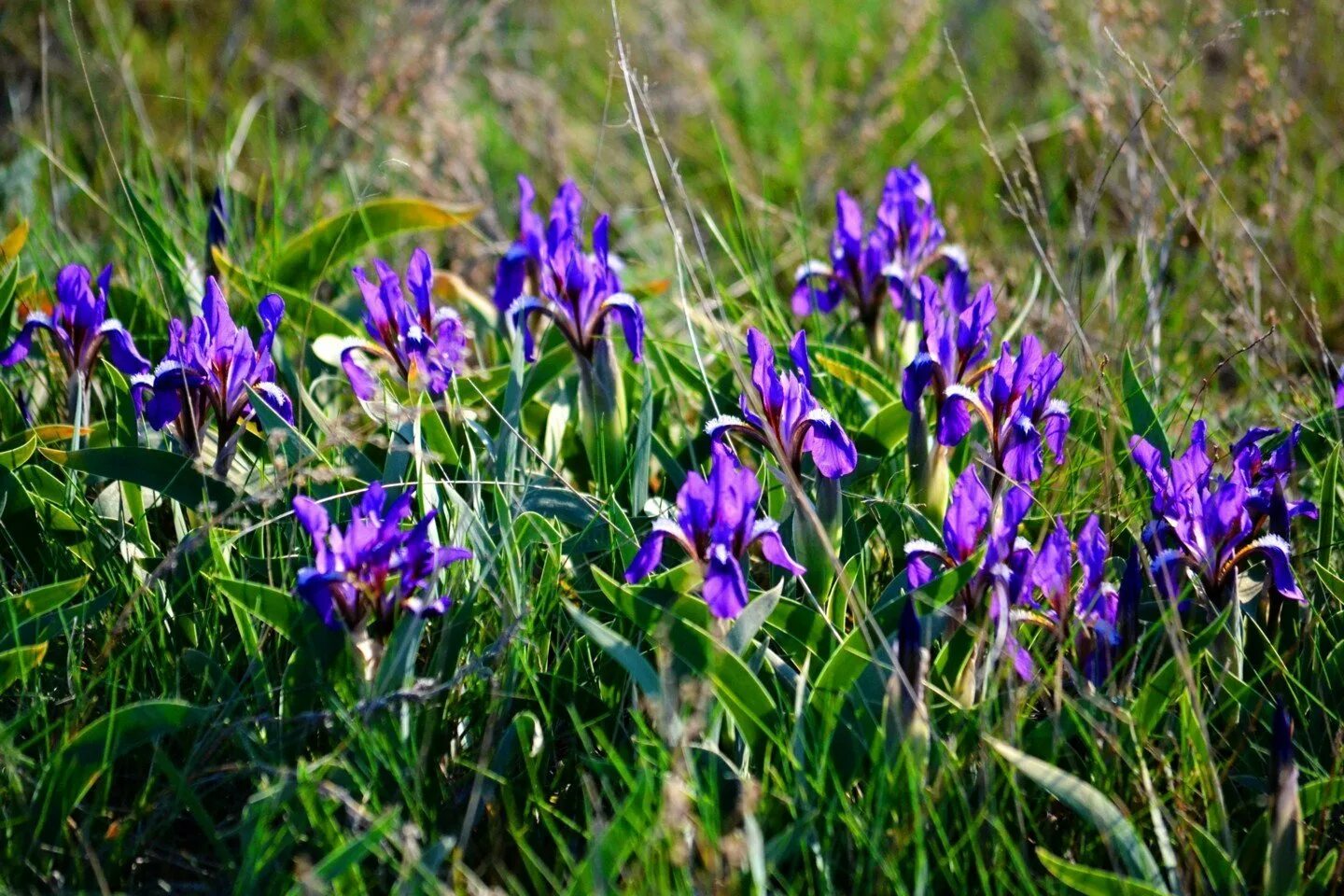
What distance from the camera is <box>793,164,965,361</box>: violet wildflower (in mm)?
2258

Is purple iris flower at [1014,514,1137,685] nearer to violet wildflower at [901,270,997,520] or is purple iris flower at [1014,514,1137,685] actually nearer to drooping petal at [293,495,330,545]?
violet wildflower at [901,270,997,520]

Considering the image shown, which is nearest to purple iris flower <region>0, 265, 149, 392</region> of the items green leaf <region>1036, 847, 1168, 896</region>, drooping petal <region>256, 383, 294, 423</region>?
drooping petal <region>256, 383, 294, 423</region>

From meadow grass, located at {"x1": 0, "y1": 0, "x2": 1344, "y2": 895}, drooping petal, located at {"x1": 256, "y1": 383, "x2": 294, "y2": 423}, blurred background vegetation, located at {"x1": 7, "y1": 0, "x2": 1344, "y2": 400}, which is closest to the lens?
meadow grass, located at {"x1": 0, "y1": 0, "x2": 1344, "y2": 895}

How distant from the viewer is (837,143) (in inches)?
141

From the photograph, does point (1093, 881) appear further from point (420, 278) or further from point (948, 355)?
point (420, 278)

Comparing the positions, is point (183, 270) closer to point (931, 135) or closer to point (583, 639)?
point (583, 639)

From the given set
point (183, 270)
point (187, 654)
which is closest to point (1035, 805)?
point (187, 654)

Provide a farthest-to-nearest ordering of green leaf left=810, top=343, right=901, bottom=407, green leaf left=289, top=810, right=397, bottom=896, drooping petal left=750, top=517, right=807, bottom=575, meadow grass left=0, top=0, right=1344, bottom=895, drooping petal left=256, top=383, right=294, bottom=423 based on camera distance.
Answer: green leaf left=810, top=343, right=901, bottom=407 → drooping petal left=256, top=383, right=294, bottom=423 → drooping petal left=750, top=517, right=807, bottom=575 → meadow grass left=0, top=0, right=1344, bottom=895 → green leaf left=289, top=810, right=397, bottom=896

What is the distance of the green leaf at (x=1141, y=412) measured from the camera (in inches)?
75.4

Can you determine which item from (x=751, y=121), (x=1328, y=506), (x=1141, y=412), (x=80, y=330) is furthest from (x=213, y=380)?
(x=751, y=121)

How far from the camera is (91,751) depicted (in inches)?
55.5

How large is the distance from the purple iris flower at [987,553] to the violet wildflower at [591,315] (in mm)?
512

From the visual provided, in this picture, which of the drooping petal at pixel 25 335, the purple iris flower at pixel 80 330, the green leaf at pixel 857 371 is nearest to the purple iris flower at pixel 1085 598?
the green leaf at pixel 857 371

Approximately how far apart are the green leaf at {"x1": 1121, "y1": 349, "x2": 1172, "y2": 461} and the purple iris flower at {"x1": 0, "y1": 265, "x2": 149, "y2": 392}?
148cm
